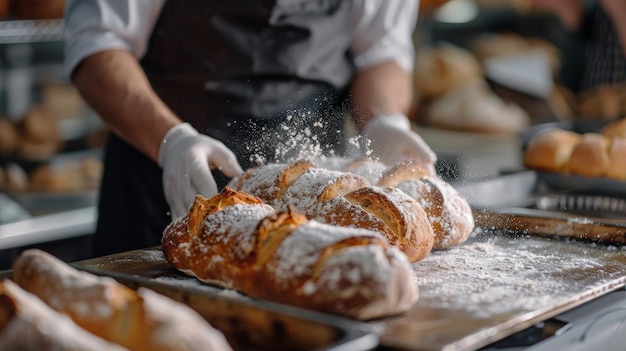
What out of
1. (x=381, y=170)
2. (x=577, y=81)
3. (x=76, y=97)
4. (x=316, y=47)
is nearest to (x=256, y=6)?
(x=316, y=47)

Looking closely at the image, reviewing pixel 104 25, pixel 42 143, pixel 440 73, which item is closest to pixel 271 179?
pixel 104 25

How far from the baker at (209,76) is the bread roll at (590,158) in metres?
0.73

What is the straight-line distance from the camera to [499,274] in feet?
5.11

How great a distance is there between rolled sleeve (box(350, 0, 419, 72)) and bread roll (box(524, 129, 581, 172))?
0.67m

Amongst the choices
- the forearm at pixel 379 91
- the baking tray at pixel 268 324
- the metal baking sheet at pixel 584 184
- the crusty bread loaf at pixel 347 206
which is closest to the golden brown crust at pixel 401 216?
the crusty bread loaf at pixel 347 206

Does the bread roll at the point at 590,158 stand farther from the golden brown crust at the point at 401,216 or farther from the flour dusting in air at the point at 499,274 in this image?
the golden brown crust at the point at 401,216

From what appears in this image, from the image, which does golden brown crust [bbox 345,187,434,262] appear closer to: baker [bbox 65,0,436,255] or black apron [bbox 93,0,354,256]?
baker [bbox 65,0,436,255]

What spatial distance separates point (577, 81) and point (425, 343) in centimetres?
565

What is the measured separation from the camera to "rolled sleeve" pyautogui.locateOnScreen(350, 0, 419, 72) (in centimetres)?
279

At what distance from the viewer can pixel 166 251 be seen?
1.55m

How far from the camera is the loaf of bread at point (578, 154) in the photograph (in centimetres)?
302

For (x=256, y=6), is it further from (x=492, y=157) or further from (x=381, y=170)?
(x=492, y=157)

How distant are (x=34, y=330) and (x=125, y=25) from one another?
174cm

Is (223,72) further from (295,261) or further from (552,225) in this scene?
(295,261)
